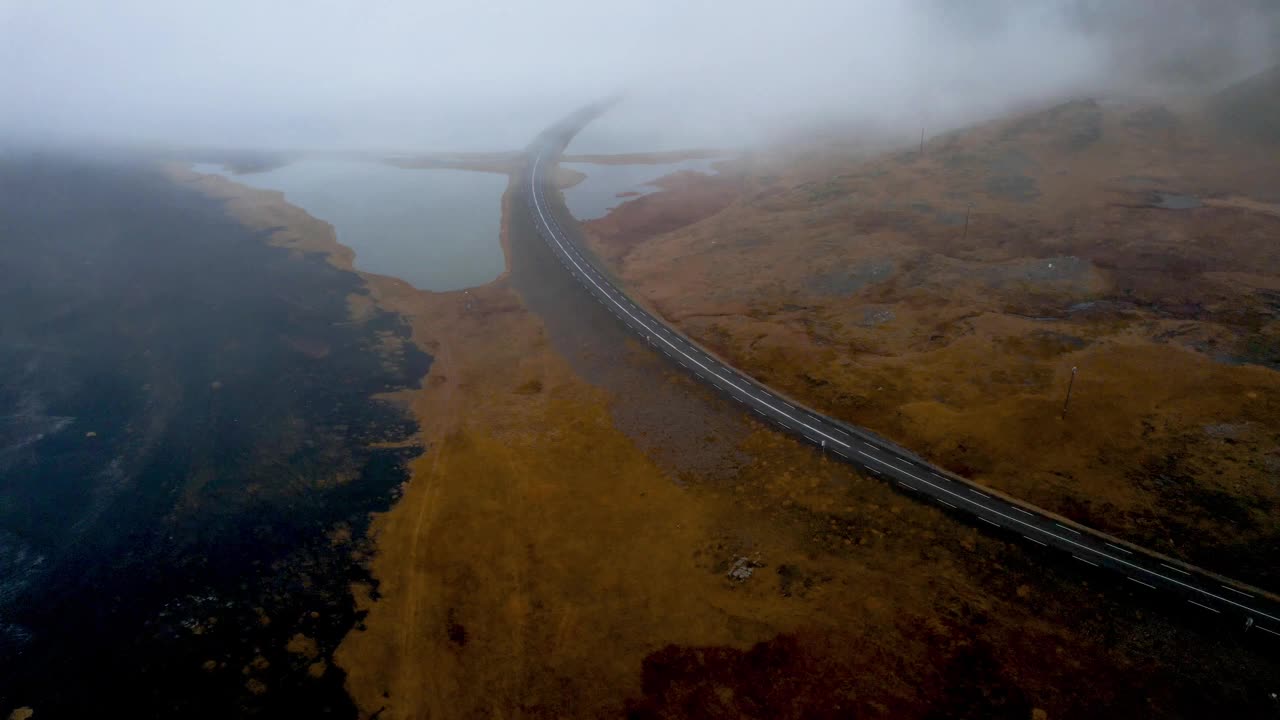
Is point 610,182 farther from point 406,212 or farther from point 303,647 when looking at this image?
point 303,647

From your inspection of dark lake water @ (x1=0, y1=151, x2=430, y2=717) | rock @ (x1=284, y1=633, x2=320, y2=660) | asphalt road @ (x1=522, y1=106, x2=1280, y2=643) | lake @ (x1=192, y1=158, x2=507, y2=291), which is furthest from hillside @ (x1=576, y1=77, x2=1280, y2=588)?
rock @ (x1=284, y1=633, x2=320, y2=660)

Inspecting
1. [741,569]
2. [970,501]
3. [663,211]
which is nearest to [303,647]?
[741,569]

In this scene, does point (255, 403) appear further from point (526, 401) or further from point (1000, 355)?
point (1000, 355)

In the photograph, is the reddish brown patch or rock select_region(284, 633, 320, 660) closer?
rock select_region(284, 633, 320, 660)

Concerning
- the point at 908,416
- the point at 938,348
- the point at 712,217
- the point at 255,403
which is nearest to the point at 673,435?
the point at 908,416

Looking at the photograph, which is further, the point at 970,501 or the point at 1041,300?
the point at 1041,300

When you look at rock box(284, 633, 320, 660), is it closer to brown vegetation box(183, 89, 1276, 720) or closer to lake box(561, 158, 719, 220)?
brown vegetation box(183, 89, 1276, 720)
